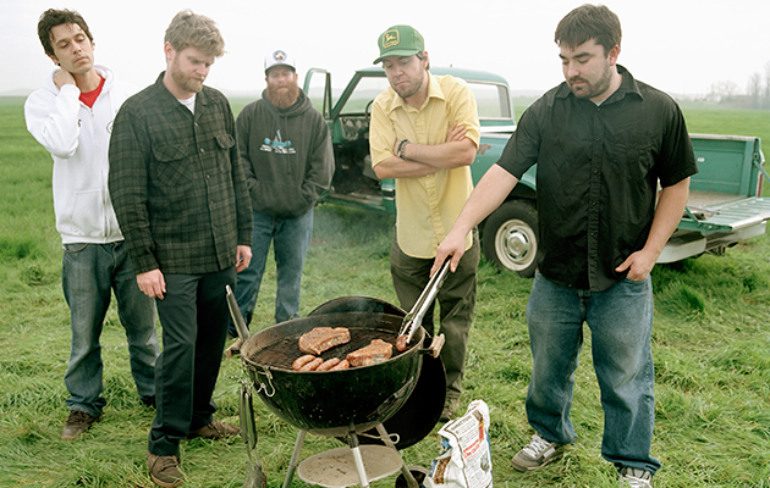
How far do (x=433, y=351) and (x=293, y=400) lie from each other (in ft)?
2.00

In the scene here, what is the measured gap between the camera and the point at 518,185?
21.6 ft

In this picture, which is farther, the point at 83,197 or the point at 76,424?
the point at 76,424

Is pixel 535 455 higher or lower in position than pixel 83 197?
lower

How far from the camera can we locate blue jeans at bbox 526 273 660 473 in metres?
2.95

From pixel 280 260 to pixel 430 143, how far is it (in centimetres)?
202

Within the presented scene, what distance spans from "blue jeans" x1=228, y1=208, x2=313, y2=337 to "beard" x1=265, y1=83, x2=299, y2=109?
86 cm

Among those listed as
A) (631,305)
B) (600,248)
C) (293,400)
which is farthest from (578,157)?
(293,400)

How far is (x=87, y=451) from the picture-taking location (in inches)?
Result: 139

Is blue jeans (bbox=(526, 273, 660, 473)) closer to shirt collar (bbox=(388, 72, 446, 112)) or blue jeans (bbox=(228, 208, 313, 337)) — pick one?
shirt collar (bbox=(388, 72, 446, 112))

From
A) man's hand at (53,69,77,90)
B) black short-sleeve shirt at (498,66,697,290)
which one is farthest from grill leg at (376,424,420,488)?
man's hand at (53,69,77,90)

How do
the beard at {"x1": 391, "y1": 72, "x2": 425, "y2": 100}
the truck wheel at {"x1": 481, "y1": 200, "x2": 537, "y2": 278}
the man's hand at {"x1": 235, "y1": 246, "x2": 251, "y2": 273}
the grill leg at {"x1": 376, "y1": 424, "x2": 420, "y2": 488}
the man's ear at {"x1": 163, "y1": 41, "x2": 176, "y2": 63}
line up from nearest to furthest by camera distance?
the grill leg at {"x1": 376, "y1": 424, "x2": 420, "y2": 488} < the man's ear at {"x1": 163, "y1": 41, "x2": 176, "y2": 63} < the beard at {"x1": 391, "y1": 72, "x2": 425, "y2": 100} < the man's hand at {"x1": 235, "y1": 246, "x2": 251, "y2": 273} < the truck wheel at {"x1": 481, "y1": 200, "x2": 537, "y2": 278}

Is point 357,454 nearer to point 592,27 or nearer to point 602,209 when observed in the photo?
point 602,209

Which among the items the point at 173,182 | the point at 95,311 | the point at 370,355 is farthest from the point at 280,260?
the point at 370,355

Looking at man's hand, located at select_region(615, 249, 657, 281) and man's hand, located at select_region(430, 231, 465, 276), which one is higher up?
man's hand, located at select_region(430, 231, 465, 276)
